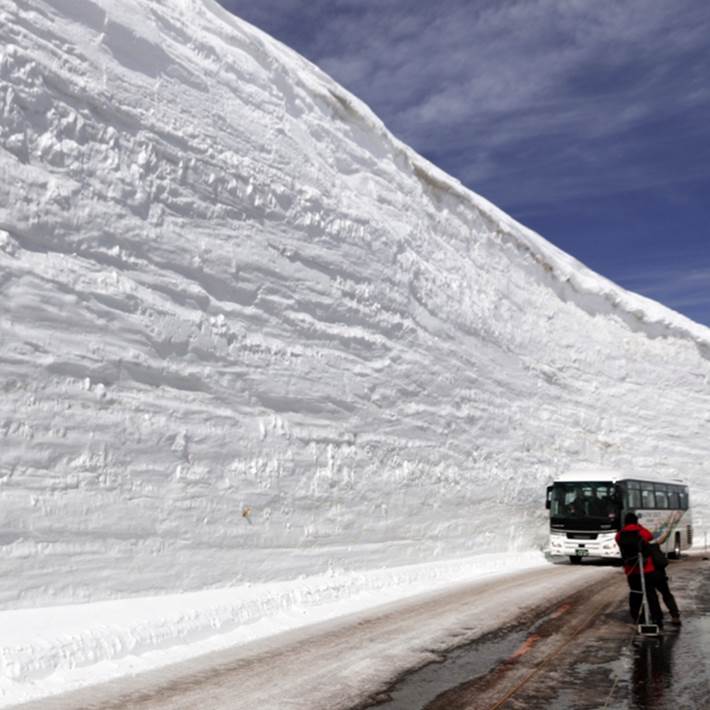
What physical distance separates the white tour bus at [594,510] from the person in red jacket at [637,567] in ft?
36.3

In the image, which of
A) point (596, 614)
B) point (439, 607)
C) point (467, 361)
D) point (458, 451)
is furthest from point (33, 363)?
point (467, 361)

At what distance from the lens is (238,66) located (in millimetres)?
17516

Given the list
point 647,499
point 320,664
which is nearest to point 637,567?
point 320,664

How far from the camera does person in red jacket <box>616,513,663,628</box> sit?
9.97m

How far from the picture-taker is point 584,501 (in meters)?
22.1

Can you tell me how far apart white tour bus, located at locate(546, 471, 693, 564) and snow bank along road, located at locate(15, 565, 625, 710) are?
28.5ft

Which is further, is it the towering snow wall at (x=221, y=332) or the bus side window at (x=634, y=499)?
the bus side window at (x=634, y=499)

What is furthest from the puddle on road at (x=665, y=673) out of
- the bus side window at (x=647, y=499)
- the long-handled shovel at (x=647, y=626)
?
the bus side window at (x=647, y=499)

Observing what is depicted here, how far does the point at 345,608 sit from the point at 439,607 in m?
1.51

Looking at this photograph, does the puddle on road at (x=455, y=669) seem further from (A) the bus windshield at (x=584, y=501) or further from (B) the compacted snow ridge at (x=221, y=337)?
(A) the bus windshield at (x=584, y=501)

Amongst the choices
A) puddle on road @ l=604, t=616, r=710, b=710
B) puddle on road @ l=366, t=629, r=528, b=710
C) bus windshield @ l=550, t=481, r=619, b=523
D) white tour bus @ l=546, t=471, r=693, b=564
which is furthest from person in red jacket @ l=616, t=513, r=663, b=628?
bus windshield @ l=550, t=481, r=619, b=523

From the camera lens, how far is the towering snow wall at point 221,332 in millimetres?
10891

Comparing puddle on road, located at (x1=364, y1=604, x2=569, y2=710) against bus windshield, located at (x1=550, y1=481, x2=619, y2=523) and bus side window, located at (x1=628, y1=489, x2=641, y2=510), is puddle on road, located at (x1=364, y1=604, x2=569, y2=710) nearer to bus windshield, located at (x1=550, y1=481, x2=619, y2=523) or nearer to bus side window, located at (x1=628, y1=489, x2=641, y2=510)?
bus windshield, located at (x1=550, y1=481, x2=619, y2=523)

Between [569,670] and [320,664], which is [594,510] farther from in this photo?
[320,664]
